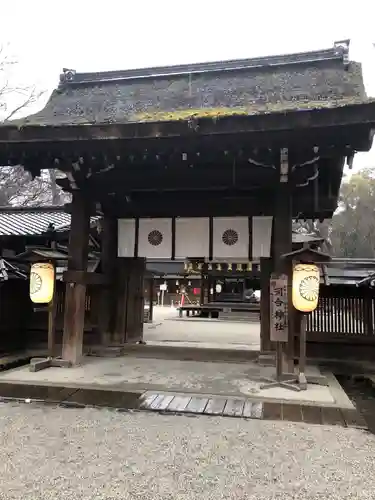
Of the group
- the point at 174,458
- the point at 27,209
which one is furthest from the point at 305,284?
the point at 27,209

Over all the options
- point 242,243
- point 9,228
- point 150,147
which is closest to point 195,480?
point 150,147

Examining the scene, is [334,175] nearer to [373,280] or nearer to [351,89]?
[351,89]

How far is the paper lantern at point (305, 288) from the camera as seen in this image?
5559 millimetres

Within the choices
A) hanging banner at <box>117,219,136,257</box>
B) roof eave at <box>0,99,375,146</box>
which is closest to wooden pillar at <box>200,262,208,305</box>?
hanging banner at <box>117,219,136,257</box>

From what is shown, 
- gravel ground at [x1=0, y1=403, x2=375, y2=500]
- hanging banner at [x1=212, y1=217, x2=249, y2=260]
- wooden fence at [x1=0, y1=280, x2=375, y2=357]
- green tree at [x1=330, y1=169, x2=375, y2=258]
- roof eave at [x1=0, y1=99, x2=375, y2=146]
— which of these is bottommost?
gravel ground at [x1=0, y1=403, x2=375, y2=500]

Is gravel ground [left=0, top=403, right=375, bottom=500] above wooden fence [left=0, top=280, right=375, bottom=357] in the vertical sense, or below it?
below

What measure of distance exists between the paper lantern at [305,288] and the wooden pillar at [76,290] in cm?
351

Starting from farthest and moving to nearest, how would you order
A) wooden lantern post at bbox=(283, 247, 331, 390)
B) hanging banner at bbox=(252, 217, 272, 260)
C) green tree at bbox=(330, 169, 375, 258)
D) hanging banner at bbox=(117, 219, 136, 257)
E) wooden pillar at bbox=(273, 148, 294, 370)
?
green tree at bbox=(330, 169, 375, 258)
hanging banner at bbox=(117, 219, 136, 257)
hanging banner at bbox=(252, 217, 272, 260)
wooden pillar at bbox=(273, 148, 294, 370)
wooden lantern post at bbox=(283, 247, 331, 390)

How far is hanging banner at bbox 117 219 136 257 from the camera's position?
788cm

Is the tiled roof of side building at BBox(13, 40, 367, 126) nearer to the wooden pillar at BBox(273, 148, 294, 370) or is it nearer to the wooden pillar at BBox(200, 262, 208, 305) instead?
the wooden pillar at BBox(273, 148, 294, 370)

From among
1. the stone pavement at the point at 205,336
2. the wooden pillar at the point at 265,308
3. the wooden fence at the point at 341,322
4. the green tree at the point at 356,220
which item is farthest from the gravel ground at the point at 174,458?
the green tree at the point at 356,220

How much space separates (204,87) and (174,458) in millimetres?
6692

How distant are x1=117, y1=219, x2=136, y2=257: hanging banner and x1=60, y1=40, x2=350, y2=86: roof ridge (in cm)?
308

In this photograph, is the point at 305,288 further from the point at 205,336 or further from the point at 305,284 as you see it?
the point at 205,336
